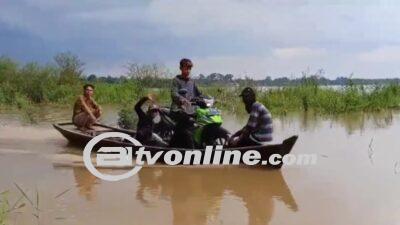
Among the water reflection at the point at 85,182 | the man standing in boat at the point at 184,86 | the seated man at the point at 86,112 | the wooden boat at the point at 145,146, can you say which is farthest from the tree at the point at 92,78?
the water reflection at the point at 85,182

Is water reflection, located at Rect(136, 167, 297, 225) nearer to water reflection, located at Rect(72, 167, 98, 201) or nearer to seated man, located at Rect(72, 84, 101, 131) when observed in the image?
water reflection, located at Rect(72, 167, 98, 201)

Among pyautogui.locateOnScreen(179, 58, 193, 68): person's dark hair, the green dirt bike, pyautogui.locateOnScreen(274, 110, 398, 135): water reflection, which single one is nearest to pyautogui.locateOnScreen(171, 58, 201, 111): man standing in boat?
pyautogui.locateOnScreen(179, 58, 193, 68): person's dark hair

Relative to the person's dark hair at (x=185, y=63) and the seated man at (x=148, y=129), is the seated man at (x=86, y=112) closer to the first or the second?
the seated man at (x=148, y=129)

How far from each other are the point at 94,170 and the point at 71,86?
3.98 m

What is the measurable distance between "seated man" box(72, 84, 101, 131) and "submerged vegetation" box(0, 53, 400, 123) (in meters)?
0.35

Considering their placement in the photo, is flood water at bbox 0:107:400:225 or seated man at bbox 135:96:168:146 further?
seated man at bbox 135:96:168:146

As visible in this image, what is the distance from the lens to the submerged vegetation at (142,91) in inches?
313

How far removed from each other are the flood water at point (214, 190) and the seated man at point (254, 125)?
37cm

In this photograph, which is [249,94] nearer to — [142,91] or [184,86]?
[184,86]

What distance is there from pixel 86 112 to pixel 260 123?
2.64 metres

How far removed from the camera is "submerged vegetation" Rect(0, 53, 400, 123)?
7.94 metres

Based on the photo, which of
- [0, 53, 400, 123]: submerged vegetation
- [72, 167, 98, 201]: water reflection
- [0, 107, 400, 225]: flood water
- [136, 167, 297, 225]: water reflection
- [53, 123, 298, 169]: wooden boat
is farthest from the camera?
[0, 53, 400, 123]: submerged vegetation

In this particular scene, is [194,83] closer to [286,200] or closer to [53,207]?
[286,200]

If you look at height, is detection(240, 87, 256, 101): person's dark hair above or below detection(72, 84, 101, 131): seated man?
above
